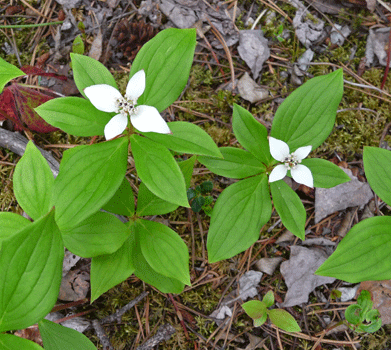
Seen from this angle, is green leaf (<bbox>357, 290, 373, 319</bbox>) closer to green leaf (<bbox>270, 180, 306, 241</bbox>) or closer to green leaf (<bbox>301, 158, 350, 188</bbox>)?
green leaf (<bbox>270, 180, 306, 241</bbox>)

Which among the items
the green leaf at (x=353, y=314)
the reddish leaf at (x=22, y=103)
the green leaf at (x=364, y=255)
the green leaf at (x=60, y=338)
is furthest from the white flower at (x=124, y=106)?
the green leaf at (x=353, y=314)

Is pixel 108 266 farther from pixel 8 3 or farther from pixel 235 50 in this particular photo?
pixel 8 3

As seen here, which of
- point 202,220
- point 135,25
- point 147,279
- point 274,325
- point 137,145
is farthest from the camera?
point 135,25

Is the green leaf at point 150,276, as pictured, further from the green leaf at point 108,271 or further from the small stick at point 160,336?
the small stick at point 160,336

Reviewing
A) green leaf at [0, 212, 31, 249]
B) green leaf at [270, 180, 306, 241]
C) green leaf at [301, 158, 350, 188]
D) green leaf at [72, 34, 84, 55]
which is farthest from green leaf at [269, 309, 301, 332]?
green leaf at [72, 34, 84, 55]

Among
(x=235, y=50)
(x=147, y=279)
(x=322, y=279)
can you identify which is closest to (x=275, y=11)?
(x=235, y=50)
